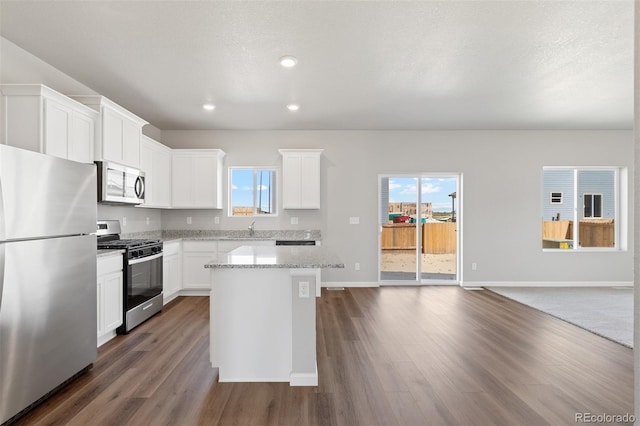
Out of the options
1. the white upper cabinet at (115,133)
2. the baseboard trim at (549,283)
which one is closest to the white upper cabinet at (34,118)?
the white upper cabinet at (115,133)

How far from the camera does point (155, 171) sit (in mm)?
4797

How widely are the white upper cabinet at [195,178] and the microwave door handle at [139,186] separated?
117 centimetres

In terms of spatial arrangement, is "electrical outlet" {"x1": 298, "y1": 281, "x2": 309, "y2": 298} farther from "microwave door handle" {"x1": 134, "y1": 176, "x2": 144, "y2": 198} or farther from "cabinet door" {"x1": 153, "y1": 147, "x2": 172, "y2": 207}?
"cabinet door" {"x1": 153, "y1": 147, "x2": 172, "y2": 207}

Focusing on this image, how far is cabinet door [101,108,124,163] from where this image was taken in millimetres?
3365

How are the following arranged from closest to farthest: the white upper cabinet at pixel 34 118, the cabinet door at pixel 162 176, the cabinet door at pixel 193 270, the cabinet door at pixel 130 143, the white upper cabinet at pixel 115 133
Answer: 1. the white upper cabinet at pixel 34 118
2. the white upper cabinet at pixel 115 133
3. the cabinet door at pixel 130 143
4. the cabinet door at pixel 162 176
5. the cabinet door at pixel 193 270

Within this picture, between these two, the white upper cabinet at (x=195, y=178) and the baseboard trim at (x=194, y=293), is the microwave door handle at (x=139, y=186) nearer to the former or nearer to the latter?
the white upper cabinet at (x=195, y=178)

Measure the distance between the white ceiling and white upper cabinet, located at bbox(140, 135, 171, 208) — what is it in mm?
544

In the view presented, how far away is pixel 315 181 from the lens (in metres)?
5.41

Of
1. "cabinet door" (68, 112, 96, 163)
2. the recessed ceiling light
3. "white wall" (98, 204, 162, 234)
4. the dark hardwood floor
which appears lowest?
the dark hardwood floor

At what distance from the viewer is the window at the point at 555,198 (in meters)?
5.90

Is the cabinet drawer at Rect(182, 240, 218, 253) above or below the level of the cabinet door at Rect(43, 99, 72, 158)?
below

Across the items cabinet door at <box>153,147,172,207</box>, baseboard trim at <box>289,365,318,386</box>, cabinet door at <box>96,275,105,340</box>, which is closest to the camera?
baseboard trim at <box>289,365,318,386</box>

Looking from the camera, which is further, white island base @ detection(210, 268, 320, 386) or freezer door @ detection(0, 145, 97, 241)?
white island base @ detection(210, 268, 320, 386)

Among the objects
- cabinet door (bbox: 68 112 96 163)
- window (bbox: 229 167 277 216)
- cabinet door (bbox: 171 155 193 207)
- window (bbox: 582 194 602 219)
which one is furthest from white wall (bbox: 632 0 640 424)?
window (bbox: 582 194 602 219)
